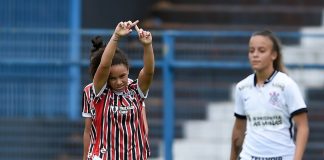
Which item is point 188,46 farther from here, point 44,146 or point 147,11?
point 147,11

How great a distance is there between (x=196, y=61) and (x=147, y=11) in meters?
3.66

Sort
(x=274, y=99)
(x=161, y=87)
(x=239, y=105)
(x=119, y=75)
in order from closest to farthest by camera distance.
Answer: (x=119, y=75), (x=274, y=99), (x=239, y=105), (x=161, y=87)

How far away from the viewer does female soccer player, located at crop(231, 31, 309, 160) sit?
27.8 feet

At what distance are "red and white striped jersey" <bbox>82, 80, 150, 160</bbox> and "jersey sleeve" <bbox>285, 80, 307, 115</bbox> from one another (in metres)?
1.08

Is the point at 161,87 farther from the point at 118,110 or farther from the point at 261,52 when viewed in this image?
the point at 118,110

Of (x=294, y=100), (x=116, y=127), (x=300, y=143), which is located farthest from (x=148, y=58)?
(x=300, y=143)

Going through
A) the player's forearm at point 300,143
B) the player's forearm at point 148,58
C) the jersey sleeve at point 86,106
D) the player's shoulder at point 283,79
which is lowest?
the player's forearm at point 300,143

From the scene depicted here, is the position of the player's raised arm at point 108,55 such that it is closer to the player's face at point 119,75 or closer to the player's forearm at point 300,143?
the player's face at point 119,75

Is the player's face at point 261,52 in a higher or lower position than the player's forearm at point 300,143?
higher

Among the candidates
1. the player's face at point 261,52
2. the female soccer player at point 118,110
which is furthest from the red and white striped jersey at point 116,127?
the player's face at point 261,52

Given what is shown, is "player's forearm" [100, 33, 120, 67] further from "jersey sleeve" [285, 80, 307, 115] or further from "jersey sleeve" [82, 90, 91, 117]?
"jersey sleeve" [285, 80, 307, 115]

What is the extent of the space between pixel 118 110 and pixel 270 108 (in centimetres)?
111

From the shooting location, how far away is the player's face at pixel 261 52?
337 inches

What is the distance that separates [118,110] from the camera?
331 inches
